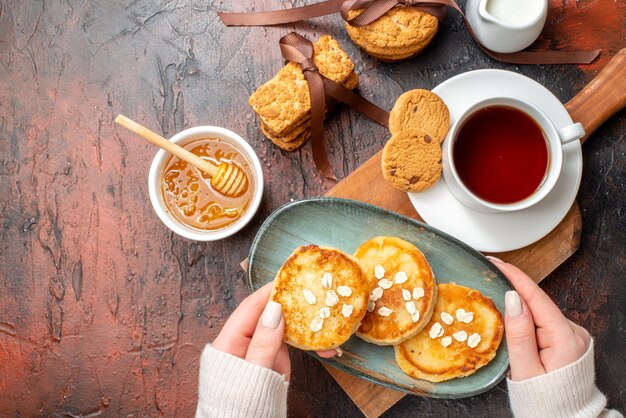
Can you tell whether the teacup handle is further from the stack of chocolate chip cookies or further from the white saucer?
the stack of chocolate chip cookies

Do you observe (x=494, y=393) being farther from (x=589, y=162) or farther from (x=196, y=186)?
(x=196, y=186)

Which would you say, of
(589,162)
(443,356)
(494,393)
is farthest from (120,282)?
(589,162)

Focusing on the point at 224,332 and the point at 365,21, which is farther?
the point at 365,21

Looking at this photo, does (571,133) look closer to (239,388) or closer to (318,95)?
(318,95)

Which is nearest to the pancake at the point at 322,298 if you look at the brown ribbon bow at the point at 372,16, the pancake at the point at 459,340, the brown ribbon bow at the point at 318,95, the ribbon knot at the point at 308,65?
the pancake at the point at 459,340

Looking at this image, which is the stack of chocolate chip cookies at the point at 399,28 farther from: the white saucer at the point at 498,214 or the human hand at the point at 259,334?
the human hand at the point at 259,334

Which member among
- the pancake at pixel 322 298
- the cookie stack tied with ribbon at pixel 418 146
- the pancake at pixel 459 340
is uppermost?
the cookie stack tied with ribbon at pixel 418 146
